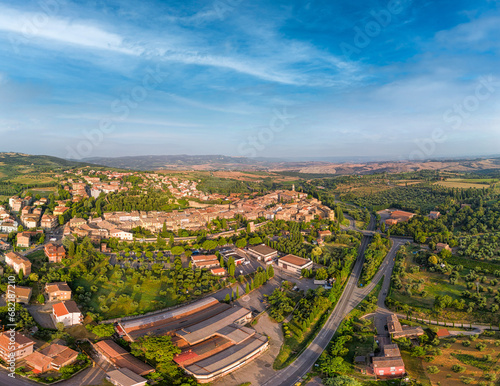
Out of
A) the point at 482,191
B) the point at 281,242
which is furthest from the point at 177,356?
the point at 482,191

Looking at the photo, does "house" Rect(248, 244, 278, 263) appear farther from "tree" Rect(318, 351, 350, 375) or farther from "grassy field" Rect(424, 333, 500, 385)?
"grassy field" Rect(424, 333, 500, 385)

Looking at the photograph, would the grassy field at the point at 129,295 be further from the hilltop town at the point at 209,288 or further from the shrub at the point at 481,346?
the shrub at the point at 481,346

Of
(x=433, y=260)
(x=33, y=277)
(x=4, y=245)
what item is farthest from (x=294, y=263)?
(x=4, y=245)

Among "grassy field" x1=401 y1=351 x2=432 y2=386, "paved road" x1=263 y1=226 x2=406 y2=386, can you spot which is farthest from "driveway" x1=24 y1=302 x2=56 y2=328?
"grassy field" x1=401 y1=351 x2=432 y2=386

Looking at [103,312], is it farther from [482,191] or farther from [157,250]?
[482,191]

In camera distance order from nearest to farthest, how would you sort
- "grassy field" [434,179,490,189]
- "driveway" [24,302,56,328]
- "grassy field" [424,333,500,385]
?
"grassy field" [424,333,500,385] < "driveway" [24,302,56,328] < "grassy field" [434,179,490,189]

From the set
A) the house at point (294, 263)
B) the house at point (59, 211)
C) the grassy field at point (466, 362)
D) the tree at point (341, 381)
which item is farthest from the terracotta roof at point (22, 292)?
the grassy field at point (466, 362)
